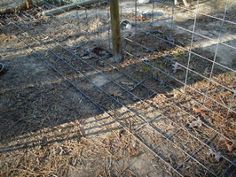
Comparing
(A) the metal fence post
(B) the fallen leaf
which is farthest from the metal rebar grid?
(A) the metal fence post

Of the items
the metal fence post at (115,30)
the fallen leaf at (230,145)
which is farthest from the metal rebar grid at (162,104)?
the metal fence post at (115,30)

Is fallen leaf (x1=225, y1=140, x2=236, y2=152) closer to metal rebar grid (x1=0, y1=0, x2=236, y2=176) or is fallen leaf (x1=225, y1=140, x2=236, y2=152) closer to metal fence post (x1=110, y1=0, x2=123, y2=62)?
metal rebar grid (x1=0, y1=0, x2=236, y2=176)

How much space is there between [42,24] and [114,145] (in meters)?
3.56

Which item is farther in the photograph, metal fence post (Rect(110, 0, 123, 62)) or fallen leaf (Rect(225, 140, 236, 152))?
metal fence post (Rect(110, 0, 123, 62))

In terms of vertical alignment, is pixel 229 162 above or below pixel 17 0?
below

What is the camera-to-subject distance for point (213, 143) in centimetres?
307

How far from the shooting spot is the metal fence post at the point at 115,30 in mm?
4013

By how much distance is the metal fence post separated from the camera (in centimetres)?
401

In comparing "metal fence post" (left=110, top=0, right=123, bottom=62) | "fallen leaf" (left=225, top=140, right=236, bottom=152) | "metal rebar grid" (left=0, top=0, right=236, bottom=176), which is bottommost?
"fallen leaf" (left=225, top=140, right=236, bottom=152)

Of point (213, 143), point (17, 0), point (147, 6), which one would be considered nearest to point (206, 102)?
point (213, 143)

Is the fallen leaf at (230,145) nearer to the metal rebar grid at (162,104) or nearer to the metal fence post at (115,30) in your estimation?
the metal rebar grid at (162,104)

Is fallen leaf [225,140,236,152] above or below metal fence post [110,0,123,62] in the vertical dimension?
below

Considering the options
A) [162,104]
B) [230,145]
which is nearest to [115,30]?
[162,104]

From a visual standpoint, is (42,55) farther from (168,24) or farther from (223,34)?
(223,34)
